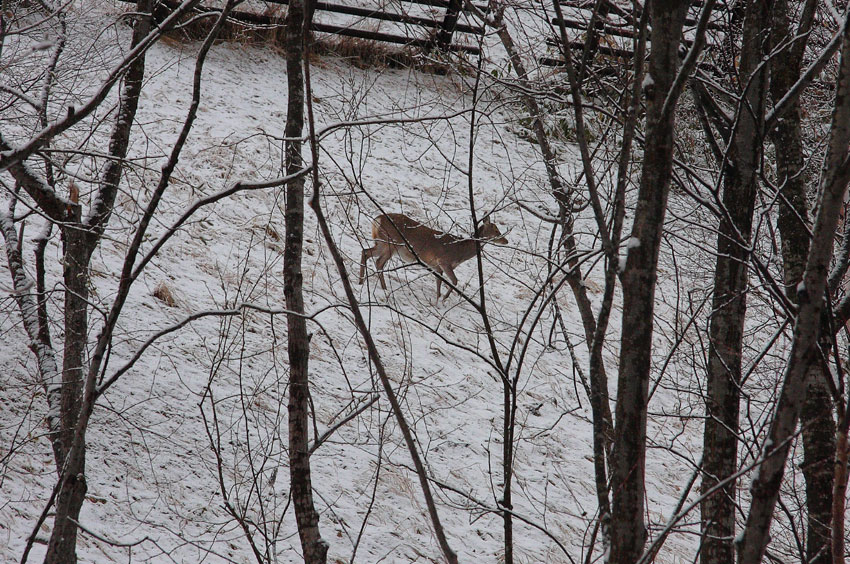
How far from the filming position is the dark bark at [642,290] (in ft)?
4.52

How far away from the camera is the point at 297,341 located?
338 cm

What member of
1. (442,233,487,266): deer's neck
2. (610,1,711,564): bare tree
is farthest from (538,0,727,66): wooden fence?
(442,233,487,266): deer's neck

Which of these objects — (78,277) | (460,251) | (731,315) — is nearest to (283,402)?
(78,277)

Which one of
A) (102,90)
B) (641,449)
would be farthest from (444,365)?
(641,449)

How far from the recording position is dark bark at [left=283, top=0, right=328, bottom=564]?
10.4 feet

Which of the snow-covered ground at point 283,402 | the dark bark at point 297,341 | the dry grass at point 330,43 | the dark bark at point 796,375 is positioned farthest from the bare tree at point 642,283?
the dry grass at point 330,43

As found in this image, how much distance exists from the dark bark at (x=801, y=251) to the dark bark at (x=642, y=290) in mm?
1436

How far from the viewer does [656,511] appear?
592cm

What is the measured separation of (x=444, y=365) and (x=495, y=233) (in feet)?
6.47

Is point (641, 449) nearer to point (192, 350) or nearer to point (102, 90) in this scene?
point (102, 90)

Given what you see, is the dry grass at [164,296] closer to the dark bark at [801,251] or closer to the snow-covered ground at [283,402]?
the snow-covered ground at [283,402]

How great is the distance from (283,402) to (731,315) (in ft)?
12.8

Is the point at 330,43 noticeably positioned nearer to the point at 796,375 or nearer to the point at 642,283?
the point at 642,283

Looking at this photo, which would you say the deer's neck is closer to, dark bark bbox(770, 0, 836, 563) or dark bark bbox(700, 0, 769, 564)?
dark bark bbox(770, 0, 836, 563)
